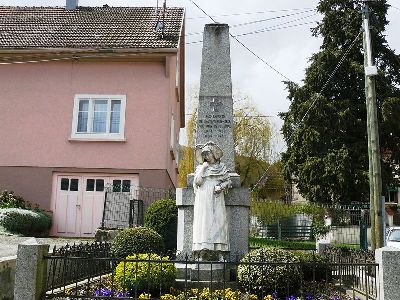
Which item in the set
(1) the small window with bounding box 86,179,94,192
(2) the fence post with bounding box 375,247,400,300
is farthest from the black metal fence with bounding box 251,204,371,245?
(2) the fence post with bounding box 375,247,400,300

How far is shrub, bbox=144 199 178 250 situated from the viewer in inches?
495

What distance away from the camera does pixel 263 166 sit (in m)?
37.0

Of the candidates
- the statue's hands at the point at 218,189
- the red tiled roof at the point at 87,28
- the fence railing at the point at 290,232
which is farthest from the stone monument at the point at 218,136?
the fence railing at the point at 290,232

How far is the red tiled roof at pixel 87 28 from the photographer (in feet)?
59.5

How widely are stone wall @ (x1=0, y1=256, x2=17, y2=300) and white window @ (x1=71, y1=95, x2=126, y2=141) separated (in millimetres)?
10463

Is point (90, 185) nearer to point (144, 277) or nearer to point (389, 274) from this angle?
point (144, 277)

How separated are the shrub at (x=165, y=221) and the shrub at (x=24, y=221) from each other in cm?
463

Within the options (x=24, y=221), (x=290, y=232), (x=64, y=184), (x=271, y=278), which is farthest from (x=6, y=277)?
(x=290, y=232)

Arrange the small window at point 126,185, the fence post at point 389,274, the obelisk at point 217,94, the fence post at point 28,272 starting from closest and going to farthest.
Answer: the fence post at point 389,274
the fence post at point 28,272
the obelisk at point 217,94
the small window at point 126,185

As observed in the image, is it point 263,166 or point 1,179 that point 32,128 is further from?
point 263,166

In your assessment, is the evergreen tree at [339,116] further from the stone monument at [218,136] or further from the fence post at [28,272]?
the fence post at [28,272]

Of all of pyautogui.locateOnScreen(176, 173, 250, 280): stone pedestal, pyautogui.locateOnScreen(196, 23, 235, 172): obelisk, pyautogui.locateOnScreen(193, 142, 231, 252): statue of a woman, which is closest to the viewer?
pyautogui.locateOnScreen(193, 142, 231, 252): statue of a woman

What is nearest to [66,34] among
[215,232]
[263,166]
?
[215,232]

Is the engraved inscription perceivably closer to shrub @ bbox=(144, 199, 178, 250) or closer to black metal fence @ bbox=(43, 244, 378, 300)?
black metal fence @ bbox=(43, 244, 378, 300)
